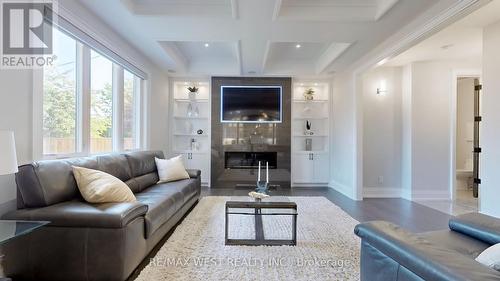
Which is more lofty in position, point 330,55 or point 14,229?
point 330,55

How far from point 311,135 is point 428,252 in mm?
5598

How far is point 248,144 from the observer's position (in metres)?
6.57

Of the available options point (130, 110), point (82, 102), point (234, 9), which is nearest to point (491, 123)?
point (234, 9)

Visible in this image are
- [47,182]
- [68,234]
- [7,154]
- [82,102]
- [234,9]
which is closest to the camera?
[7,154]

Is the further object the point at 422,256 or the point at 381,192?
the point at 381,192

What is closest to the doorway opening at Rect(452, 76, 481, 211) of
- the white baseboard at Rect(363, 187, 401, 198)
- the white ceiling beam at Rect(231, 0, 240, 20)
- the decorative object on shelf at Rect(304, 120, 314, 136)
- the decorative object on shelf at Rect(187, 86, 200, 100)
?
the white baseboard at Rect(363, 187, 401, 198)

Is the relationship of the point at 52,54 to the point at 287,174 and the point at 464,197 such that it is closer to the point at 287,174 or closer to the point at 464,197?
the point at 287,174

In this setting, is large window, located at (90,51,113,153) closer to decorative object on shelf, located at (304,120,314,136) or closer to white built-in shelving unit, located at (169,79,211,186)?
white built-in shelving unit, located at (169,79,211,186)

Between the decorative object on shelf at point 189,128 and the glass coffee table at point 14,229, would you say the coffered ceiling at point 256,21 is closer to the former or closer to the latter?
the decorative object on shelf at point 189,128

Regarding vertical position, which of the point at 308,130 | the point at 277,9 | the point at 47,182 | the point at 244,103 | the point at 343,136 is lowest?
the point at 47,182

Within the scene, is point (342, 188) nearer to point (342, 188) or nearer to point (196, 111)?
point (342, 188)

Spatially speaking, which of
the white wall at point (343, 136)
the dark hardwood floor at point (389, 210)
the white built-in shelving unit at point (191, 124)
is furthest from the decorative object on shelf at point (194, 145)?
the white wall at point (343, 136)

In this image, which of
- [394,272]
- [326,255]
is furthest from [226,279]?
[394,272]

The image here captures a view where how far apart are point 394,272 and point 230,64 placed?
5.44 m
